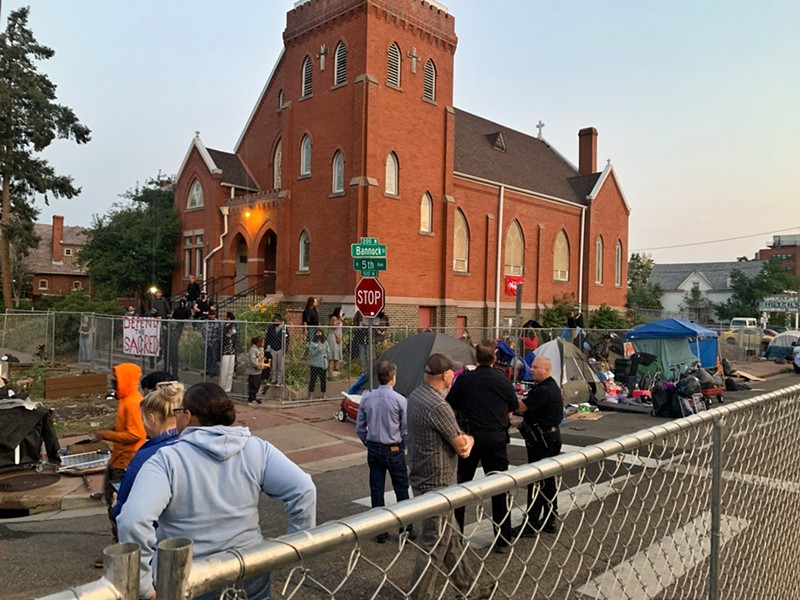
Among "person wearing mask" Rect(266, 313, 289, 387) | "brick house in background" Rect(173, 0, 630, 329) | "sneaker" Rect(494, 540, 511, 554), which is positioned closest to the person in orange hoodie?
"sneaker" Rect(494, 540, 511, 554)

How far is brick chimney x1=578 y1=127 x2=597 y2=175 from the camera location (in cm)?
3922

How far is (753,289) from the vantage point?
65375mm

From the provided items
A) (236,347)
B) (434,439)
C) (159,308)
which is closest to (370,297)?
(434,439)

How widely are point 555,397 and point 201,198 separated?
27827 mm

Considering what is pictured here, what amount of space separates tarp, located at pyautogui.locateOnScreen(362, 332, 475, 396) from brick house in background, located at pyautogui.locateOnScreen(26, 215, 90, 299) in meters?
54.2

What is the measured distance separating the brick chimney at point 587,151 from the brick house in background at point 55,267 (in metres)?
46.7

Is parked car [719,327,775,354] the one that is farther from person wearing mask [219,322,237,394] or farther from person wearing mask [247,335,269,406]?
person wearing mask [219,322,237,394]

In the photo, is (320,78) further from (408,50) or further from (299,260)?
(299,260)

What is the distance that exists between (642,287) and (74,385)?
217 ft

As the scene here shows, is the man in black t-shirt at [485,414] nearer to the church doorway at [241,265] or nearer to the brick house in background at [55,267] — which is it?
the church doorway at [241,265]

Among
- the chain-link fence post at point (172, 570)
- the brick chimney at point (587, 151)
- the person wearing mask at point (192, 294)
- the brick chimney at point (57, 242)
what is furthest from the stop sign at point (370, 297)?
the brick chimney at point (57, 242)

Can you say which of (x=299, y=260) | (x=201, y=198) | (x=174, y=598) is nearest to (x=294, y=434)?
(x=174, y=598)

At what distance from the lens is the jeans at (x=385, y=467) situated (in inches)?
241

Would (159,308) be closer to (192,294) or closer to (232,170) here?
(192,294)
